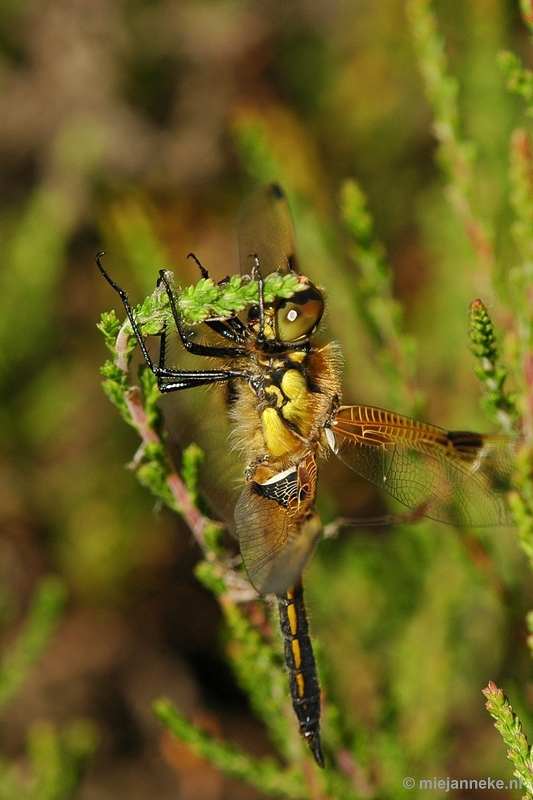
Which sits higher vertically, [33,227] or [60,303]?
[33,227]

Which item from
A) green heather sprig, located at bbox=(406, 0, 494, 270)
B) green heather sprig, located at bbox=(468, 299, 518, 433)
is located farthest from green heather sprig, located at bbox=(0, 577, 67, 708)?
green heather sprig, located at bbox=(406, 0, 494, 270)

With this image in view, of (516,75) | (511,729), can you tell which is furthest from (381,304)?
(511,729)

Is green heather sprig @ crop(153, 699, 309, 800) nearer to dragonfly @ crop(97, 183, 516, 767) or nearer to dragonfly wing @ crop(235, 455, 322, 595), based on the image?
dragonfly @ crop(97, 183, 516, 767)

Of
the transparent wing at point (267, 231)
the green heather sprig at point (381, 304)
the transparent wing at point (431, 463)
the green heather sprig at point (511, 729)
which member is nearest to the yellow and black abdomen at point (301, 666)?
the transparent wing at point (431, 463)

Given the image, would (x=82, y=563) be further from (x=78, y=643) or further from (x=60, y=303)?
(x=60, y=303)

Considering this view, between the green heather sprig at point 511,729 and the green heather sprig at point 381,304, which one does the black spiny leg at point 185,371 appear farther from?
the green heather sprig at point 511,729

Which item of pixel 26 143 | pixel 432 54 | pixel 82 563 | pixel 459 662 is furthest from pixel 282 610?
pixel 26 143

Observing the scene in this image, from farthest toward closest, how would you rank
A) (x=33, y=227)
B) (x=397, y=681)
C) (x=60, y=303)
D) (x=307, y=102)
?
(x=307, y=102) < (x=60, y=303) < (x=33, y=227) < (x=397, y=681)
